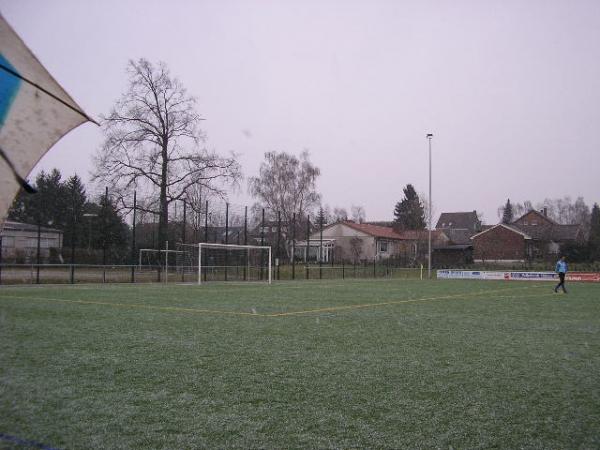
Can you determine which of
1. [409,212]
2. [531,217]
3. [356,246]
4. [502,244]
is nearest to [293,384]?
[356,246]

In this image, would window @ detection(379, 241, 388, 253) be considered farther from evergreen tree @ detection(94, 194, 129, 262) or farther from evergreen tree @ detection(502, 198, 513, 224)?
evergreen tree @ detection(502, 198, 513, 224)

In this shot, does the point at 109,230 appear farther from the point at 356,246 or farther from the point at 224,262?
the point at 356,246

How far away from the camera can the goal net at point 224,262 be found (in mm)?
30266

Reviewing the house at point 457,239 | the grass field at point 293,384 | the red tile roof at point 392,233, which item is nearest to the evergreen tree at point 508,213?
the house at point 457,239

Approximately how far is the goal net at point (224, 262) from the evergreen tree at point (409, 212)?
3142cm

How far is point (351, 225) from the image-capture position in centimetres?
6681

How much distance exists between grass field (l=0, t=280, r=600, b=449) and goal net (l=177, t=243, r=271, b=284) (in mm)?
19826

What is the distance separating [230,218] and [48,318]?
76.5ft

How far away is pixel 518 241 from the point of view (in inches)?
2451

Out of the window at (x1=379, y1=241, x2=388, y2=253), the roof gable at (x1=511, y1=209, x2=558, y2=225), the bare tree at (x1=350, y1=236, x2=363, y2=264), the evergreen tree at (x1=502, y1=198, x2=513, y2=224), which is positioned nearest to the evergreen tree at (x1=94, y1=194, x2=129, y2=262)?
the bare tree at (x1=350, y1=236, x2=363, y2=264)

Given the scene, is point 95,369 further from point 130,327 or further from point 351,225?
point 351,225

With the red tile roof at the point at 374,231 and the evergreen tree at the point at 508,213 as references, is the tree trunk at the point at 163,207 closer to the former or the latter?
the red tile roof at the point at 374,231

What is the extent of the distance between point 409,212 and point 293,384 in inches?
2660

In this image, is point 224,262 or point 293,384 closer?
point 293,384
